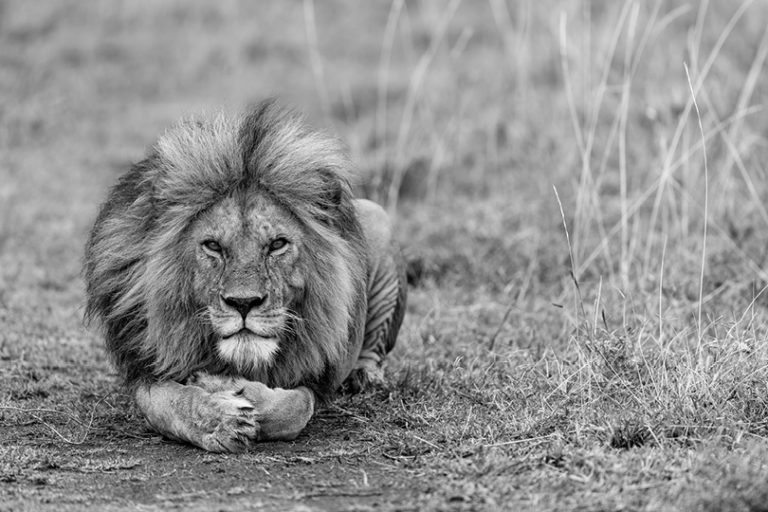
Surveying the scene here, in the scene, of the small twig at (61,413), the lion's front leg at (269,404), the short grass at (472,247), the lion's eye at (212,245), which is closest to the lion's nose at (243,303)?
the lion's eye at (212,245)

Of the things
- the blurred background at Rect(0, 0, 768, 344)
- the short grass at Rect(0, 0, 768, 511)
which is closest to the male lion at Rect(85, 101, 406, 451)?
the short grass at Rect(0, 0, 768, 511)

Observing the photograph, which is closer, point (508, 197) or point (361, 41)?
point (508, 197)

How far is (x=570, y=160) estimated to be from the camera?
29.3ft

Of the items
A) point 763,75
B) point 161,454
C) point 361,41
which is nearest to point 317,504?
point 161,454

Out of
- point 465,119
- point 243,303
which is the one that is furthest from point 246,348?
point 465,119

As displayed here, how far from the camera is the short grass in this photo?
425cm

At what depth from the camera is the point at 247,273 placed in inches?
174

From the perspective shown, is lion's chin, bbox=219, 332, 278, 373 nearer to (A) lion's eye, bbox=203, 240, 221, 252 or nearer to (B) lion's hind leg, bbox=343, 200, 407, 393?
(A) lion's eye, bbox=203, 240, 221, 252

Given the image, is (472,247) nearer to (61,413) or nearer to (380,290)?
(380,290)

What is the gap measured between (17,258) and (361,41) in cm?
665

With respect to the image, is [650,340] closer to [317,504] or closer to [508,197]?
[317,504]

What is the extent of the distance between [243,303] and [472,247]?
3745 mm

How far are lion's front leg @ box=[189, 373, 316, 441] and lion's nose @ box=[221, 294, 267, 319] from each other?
1.16 ft

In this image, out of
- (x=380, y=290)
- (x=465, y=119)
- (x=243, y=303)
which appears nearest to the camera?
(x=243, y=303)
